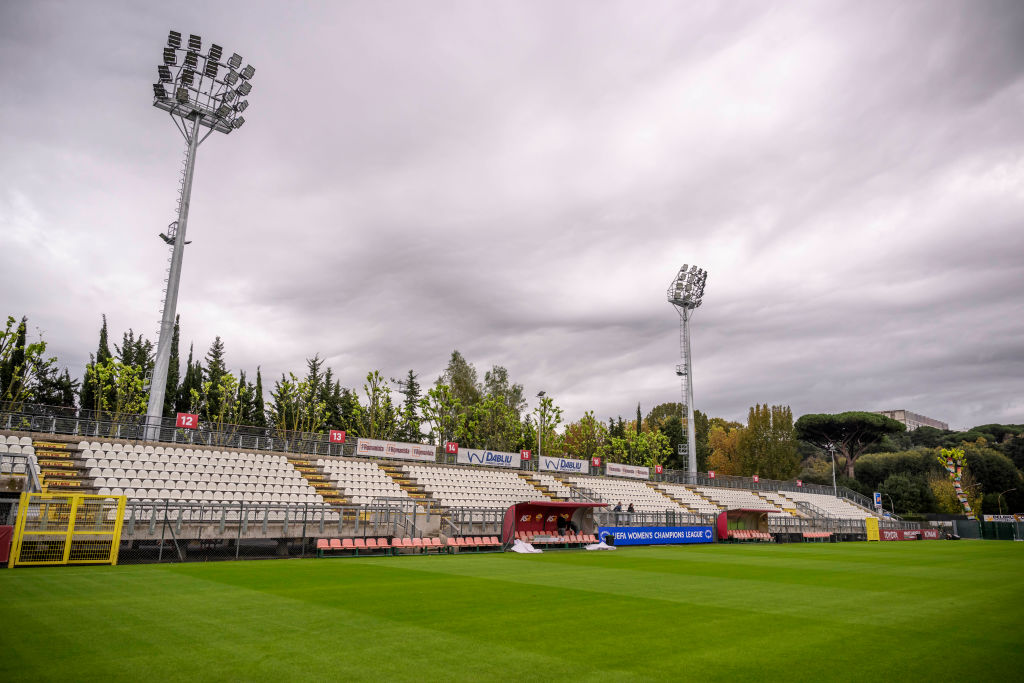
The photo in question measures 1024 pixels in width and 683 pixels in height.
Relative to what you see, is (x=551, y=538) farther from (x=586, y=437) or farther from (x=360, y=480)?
(x=586, y=437)

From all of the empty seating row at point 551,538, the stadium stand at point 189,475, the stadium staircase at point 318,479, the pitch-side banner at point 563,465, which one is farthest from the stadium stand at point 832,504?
the stadium stand at point 189,475

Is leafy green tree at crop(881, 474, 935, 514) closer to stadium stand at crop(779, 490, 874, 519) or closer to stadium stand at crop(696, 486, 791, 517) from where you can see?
stadium stand at crop(779, 490, 874, 519)

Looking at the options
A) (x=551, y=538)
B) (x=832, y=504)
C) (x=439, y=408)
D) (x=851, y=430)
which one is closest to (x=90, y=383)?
(x=439, y=408)

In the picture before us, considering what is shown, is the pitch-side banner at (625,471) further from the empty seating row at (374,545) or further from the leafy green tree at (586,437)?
the empty seating row at (374,545)

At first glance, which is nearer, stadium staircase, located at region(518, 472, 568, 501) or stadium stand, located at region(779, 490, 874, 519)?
stadium staircase, located at region(518, 472, 568, 501)

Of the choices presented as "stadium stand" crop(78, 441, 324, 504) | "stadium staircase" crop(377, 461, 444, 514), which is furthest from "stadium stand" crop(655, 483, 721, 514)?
"stadium stand" crop(78, 441, 324, 504)

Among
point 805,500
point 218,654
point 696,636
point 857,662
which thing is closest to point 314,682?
point 218,654

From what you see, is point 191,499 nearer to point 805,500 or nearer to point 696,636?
point 696,636

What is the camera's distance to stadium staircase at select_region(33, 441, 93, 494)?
864 inches

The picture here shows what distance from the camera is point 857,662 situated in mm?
6961

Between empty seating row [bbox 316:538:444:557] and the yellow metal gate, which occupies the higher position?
the yellow metal gate

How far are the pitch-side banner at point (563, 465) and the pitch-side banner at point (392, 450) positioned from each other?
943cm

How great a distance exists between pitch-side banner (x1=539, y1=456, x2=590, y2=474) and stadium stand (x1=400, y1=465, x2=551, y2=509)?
11.2 ft

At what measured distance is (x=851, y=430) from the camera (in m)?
93.2
